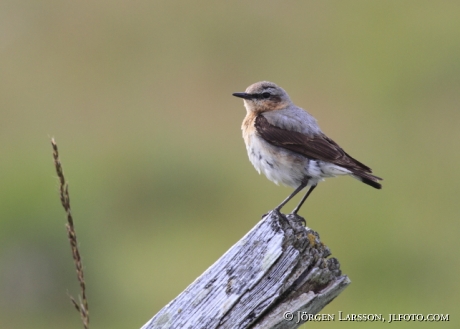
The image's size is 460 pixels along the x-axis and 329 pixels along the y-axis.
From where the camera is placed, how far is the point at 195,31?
23125mm

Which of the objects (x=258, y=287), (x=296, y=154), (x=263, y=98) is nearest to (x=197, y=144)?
(x=263, y=98)

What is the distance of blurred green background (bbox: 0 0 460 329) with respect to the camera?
13961 mm

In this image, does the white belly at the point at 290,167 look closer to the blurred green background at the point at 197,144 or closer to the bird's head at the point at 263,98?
the bird's head at the point at 263,98

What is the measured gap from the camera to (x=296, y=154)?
7.48 m

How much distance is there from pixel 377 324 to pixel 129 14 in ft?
46.2

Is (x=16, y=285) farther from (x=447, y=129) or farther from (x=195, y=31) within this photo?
(x=195, y=31)

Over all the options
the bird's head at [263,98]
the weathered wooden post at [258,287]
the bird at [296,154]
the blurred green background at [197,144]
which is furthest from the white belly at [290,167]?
the blurred green background at [197,144]

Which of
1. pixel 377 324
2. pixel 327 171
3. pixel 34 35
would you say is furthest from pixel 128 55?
pixel 327 171

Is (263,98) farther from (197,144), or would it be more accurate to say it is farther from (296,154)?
(197,144)

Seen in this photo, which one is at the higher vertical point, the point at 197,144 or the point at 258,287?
the point at 258,287

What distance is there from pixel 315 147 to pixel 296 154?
0.59 ft

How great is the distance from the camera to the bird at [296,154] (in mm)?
7332

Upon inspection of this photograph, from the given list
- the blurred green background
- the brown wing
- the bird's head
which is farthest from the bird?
the blurred green background

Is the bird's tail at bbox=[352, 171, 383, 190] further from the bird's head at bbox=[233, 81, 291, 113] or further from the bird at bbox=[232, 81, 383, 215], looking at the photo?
the bird's head at bbox=[233, 81, 291, 113]
